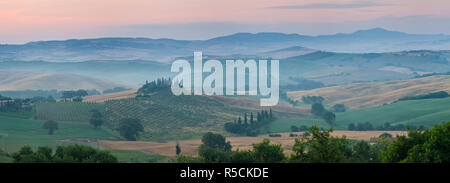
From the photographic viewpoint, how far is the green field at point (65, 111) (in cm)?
14750

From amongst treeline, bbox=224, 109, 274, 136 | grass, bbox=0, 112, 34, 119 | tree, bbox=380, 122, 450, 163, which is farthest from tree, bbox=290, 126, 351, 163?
grass, bbox=0, 112, 34, 119

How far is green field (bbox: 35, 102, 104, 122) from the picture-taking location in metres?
148

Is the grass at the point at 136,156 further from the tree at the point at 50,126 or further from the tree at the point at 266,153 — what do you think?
the tree at the point at 266,153

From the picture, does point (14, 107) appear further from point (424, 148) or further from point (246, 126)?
point (424, 148)

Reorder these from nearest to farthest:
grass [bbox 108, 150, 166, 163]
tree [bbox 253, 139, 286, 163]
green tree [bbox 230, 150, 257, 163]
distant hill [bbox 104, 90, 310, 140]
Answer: green tree [bbox 230, 150, 257, 163] → tree [bbox 253, 139, 286, 163] → grass [bbox 108, 150, 166, 163] → distant hill [bbox 104, 90, 310, 140]

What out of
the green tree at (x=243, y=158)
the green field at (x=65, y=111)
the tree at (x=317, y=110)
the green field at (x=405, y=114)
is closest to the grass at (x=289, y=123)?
the green field at (x=405, y=114)

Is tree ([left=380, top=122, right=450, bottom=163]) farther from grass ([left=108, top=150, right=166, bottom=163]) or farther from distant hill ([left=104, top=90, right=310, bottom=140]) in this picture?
distant hill ([left=104, top=90, right=310, bottom=140])

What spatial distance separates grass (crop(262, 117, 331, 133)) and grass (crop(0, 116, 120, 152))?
50.3 m

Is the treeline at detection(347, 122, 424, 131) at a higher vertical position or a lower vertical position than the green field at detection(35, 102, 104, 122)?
lower
